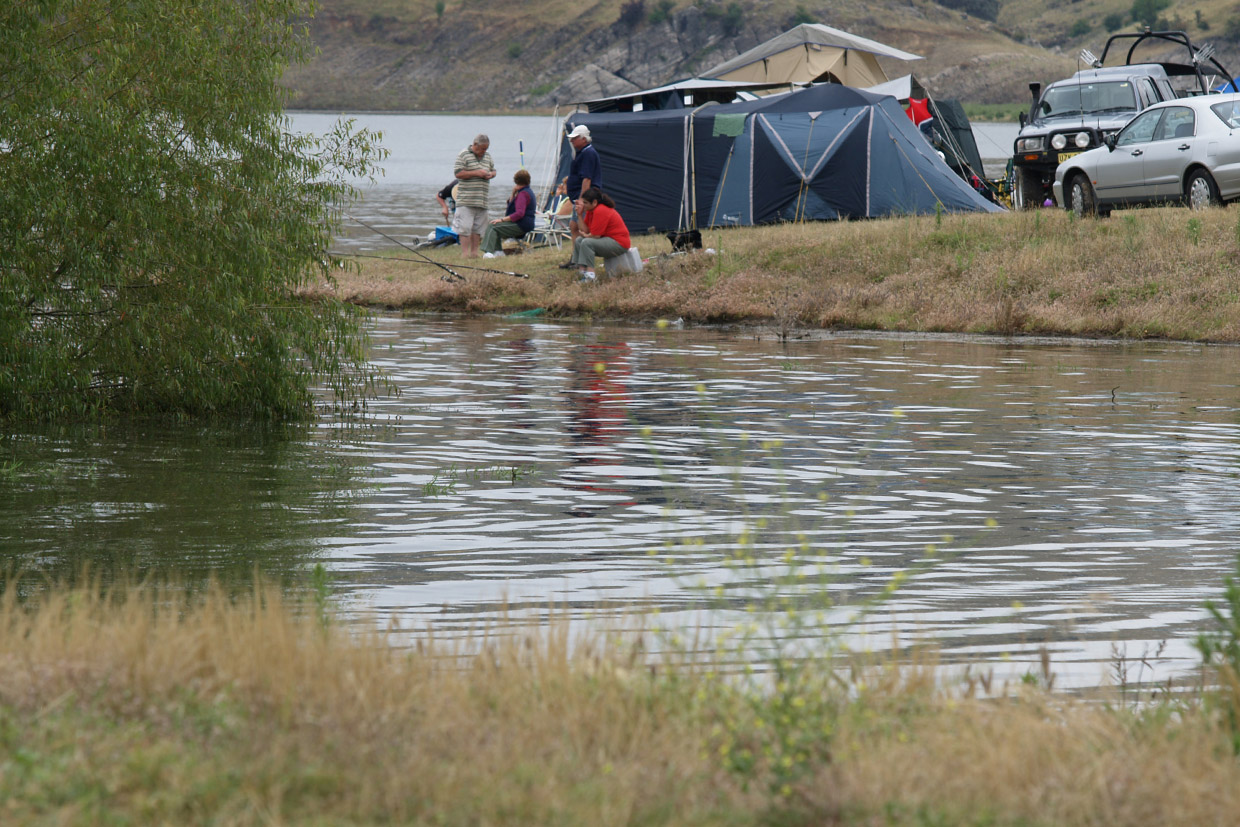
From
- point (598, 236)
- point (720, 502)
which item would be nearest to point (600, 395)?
point (720, 502)

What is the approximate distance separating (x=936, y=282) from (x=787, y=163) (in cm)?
592

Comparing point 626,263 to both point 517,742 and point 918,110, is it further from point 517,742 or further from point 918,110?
point 517,742

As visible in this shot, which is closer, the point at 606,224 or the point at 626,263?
the point at 606,224

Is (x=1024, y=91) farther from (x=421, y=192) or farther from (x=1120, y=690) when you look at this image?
(x=1120, y=690)

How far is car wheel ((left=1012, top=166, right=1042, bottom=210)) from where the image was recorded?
2534 centimetres

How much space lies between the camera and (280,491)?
9914 millimetres

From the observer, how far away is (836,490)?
32.0ft

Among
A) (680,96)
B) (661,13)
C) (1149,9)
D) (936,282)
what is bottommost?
(936,282)

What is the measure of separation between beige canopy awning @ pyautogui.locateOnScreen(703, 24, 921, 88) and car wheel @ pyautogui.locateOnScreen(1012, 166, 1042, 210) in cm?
812

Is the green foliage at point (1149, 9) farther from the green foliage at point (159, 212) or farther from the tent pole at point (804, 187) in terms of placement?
the green foliage at point (159, 212)

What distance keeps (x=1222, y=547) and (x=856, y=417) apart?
194 inches

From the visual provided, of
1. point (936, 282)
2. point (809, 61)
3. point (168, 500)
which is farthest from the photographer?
point (809, 61)

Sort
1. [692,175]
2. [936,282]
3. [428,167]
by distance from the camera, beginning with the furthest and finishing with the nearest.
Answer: [428,167]
[692,175]
[936,282]

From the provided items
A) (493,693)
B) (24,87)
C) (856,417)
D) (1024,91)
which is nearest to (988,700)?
(493,693)
